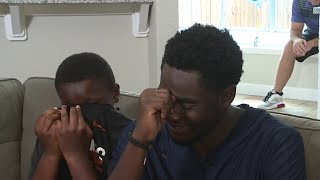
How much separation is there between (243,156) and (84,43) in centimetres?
176

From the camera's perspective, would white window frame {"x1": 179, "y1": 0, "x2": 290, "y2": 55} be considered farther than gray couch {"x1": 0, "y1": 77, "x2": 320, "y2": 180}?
Yes

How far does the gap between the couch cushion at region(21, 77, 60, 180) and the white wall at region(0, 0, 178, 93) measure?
0.72 metres

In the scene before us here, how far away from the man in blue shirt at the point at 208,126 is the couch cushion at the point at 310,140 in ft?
0.58

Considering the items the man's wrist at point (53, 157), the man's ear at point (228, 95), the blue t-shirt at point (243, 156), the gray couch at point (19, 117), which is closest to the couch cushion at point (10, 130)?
the gray couch at point (19, 117)

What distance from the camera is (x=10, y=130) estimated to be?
1941 mm

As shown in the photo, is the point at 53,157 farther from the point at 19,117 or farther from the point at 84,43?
the point at 84,43

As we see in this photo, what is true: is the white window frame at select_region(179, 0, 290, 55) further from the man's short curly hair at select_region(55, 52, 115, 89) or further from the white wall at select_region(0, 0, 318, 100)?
the man's short curly hair at select_region(55, 52, 115, 89)

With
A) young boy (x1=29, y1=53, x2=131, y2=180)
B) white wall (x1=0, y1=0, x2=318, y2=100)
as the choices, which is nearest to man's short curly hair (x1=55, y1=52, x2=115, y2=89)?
young boy (x1=29, y1=53, x2=131, y2=180)

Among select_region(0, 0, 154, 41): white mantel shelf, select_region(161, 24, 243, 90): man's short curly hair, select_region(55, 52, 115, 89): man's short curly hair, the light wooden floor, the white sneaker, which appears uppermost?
select_region(0, 0, 154, 41): white mantel shelf

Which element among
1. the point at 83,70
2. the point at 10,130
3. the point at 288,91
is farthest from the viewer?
the point at 288,91

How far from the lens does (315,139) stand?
1283mm

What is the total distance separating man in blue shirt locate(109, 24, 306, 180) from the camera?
3.54ft

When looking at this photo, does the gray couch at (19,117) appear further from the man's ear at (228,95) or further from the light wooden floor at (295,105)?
the light wooden floor at (295,105)

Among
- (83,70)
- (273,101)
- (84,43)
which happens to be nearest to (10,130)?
(83,70)
